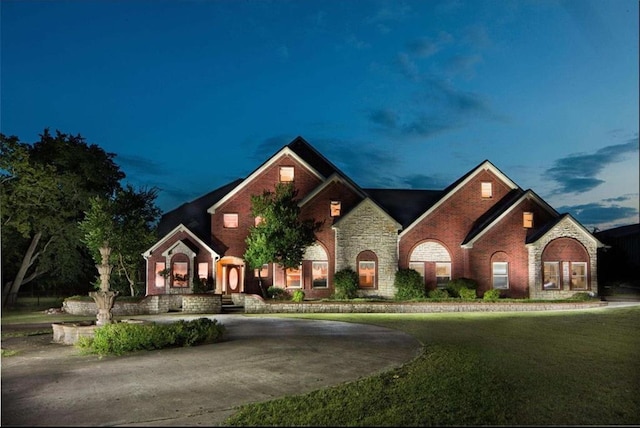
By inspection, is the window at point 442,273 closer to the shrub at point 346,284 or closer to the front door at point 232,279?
the shrub at point 346,284

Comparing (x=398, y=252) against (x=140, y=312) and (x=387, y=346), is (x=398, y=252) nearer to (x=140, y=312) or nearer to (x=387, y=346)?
(x=140, y=312)

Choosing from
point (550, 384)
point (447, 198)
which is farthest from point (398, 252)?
point (550, 384)

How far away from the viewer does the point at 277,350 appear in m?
14.2

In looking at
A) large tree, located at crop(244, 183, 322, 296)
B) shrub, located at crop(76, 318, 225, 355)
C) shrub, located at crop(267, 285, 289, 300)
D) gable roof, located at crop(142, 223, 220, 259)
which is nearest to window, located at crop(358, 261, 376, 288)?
large tree, located at crop(244, 183, 322, 296)

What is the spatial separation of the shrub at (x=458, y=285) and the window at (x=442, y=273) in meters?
1.89

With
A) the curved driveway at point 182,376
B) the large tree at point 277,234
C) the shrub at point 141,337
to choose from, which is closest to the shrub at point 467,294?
the large tree at point 277,234

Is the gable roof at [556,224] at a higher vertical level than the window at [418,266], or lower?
higher

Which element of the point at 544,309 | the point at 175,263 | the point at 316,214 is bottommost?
the point at 544,309

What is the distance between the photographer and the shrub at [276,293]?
108ft

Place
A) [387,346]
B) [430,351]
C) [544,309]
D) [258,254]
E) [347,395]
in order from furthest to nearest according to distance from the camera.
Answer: [258,254]
[544,309]
[387,346]
[430,351]
[347,395]

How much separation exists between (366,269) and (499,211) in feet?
29.1

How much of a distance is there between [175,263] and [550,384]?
27.7 meters

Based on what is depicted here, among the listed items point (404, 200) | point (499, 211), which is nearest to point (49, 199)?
point (404, 200)

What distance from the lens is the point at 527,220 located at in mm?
34656
